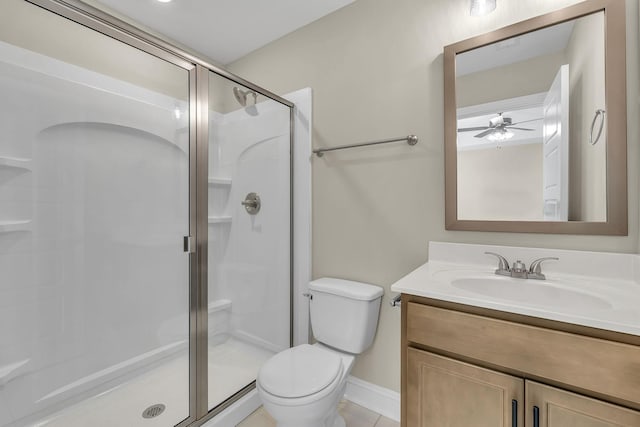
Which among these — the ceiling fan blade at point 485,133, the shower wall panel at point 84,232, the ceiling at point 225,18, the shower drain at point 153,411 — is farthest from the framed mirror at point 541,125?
the shower drain at point 153,411

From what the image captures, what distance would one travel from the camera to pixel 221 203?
5.49 feet

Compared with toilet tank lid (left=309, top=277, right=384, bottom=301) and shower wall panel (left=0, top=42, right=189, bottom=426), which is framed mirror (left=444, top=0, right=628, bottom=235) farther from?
shower wall panel (left=0, top=42, right=189, bottom=426)

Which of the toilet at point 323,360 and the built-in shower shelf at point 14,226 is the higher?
the built-in shower shelf at point 14,226

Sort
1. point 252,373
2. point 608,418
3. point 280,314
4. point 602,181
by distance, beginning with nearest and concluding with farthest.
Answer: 1. point 608,418
2. point 602,181
3. point 252,373
4. point 280,314

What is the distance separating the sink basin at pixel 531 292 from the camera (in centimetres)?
103

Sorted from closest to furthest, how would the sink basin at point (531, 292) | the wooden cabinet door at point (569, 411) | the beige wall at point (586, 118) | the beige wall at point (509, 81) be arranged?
the wooden cabinet door at point (569, 411) < the sink basin at point (531, 292) < the beige wall at point (586, 118) < the beige wall at point (509, 81)

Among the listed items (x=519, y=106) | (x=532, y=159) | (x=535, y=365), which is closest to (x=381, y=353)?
(x=535, y=365)

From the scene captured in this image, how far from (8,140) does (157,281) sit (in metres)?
0.89

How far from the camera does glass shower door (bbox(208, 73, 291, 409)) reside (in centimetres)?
162

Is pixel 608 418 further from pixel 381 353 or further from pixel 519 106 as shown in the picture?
pixel 519 106

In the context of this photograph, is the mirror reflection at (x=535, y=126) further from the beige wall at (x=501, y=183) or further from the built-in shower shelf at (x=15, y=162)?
the built-in shower shelf at (x=15, y=162)

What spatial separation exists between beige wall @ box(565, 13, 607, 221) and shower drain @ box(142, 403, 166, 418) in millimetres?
2077

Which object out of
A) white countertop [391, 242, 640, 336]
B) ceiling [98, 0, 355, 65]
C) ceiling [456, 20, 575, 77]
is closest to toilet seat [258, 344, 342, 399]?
white countertop [391, 242, 640, 336]

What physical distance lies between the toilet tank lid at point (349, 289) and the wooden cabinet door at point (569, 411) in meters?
0.78
